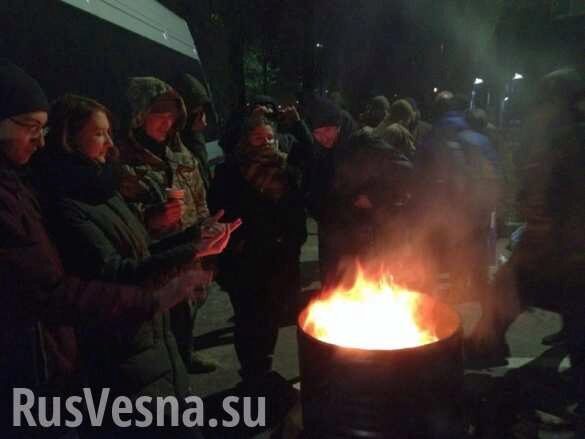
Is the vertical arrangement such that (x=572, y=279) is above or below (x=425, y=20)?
below

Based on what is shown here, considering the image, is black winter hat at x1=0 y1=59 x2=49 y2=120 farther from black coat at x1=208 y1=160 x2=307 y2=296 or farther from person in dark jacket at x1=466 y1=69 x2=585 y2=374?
person in dark jacket at x1=466 y1=69 x2=585 y2=374

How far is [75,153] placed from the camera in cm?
256

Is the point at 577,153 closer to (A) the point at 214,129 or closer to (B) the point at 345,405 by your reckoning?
(B) the point at 345,405

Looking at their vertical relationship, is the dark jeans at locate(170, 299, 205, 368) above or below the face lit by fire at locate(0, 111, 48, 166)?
below

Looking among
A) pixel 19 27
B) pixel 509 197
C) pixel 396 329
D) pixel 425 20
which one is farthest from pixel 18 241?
pixel 425 20

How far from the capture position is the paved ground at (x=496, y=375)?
3.32 m

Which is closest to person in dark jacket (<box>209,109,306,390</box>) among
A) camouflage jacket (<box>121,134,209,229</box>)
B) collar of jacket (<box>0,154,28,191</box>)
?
camouflage jacket (<box>121,134,209,229</box>)

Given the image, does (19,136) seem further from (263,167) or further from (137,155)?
(263,167)

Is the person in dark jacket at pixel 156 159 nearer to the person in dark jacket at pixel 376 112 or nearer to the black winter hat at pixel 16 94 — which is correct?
the black winter hat at pixel 16 94

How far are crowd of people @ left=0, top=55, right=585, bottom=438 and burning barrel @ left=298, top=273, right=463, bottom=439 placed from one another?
23.9 inches

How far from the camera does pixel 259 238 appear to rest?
442cm

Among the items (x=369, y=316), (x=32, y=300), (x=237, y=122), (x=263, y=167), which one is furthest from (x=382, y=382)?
(x=237, y=122)

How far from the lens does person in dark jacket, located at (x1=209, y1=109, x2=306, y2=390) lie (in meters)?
4.36

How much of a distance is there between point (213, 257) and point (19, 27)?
2.00m
